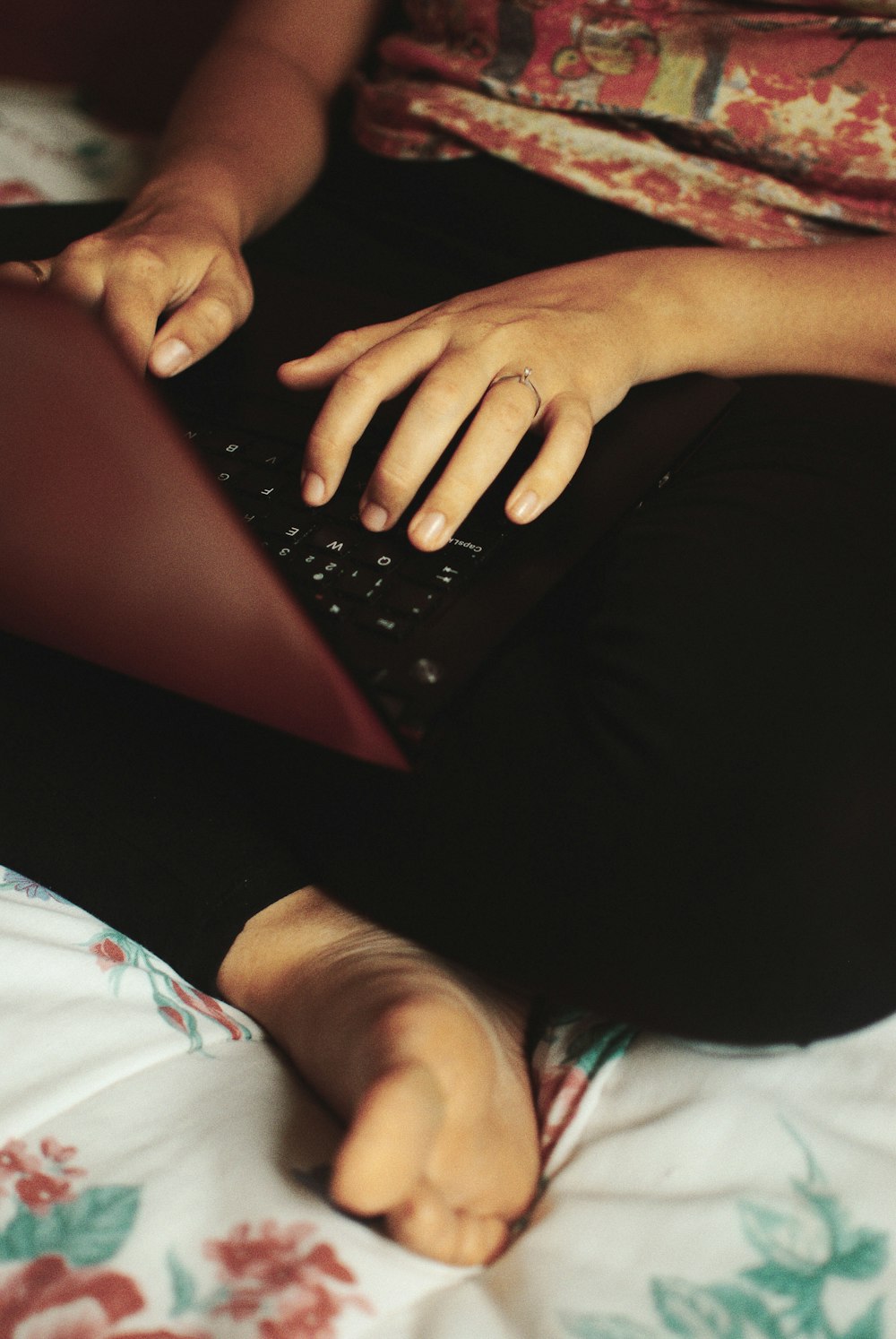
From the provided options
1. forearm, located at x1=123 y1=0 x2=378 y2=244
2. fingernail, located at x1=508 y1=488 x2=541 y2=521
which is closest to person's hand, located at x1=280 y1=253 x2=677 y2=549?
fingernail, located at x1=508 y1=488 x2=541 y2=521

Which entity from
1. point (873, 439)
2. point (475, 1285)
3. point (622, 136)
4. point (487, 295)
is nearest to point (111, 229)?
point (487, 295)

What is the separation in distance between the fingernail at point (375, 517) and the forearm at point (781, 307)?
273 mm

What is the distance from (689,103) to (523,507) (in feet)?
1.61

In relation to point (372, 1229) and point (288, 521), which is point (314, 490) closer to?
point (288, 521)

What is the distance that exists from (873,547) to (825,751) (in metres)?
0.13

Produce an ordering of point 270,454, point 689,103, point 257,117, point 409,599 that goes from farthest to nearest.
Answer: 1. point 257,117
2. point 689,103
3. point 270,454
4. point 409,599

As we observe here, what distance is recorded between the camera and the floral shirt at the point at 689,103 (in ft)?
2.48

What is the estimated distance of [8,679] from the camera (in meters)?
0.61

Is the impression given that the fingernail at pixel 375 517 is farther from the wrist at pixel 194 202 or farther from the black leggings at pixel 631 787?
the wrist at pixel 194 202

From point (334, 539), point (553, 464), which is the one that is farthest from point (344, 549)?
point (553, 464)

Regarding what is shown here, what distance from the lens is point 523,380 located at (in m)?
0.56

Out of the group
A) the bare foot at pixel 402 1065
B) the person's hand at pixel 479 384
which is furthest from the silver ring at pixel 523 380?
the bare foot at pixel 402 1065

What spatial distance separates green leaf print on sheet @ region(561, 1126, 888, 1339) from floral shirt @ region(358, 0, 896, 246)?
0.70m

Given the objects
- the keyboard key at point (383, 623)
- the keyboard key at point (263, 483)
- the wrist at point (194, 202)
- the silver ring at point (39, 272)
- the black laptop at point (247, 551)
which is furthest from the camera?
the wrist at point (194, 202)
